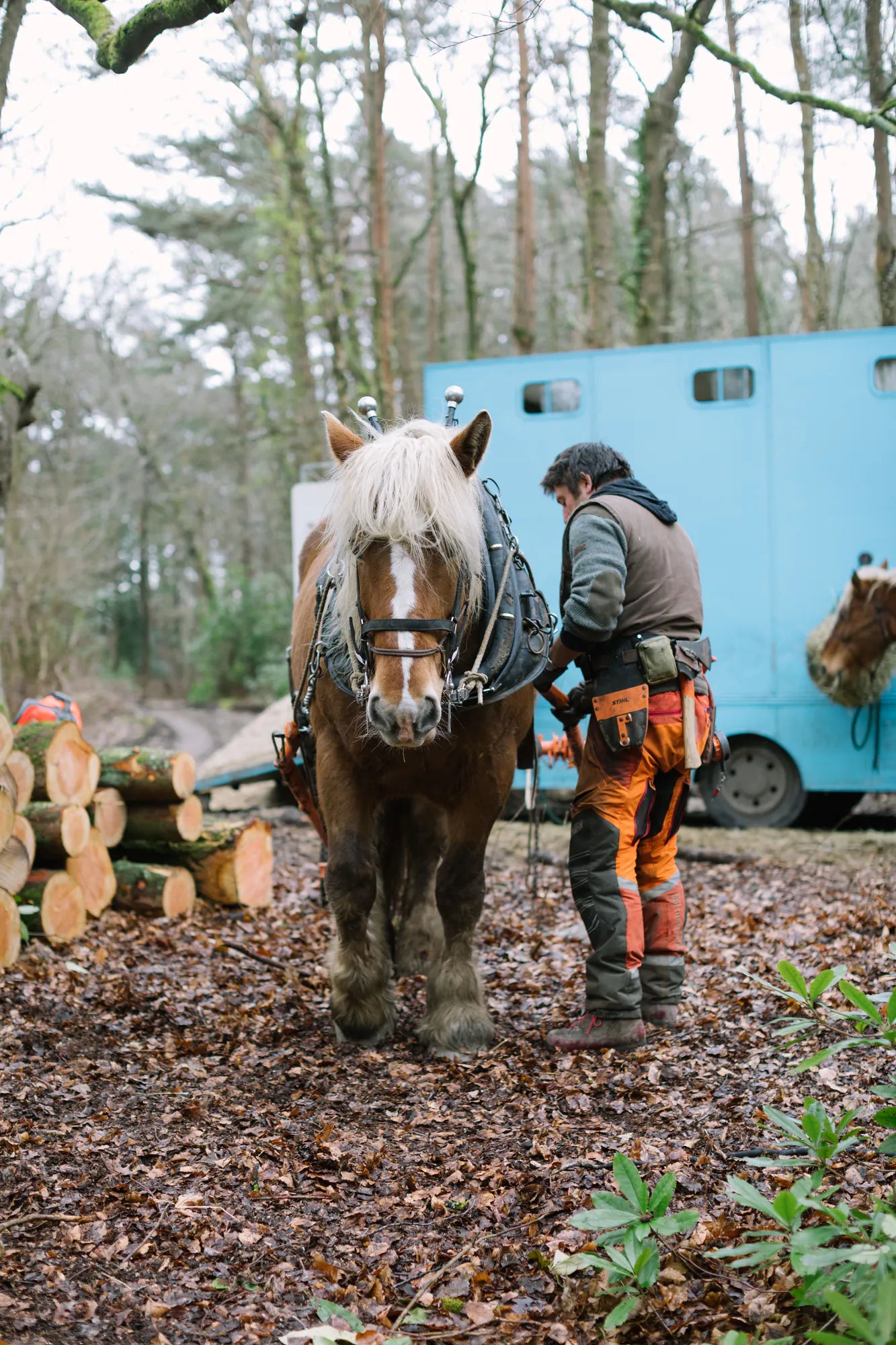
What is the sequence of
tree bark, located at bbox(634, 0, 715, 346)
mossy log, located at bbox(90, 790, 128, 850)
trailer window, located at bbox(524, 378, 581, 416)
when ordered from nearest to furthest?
mossy log, located at bbox(90, 790, 128, 850), trailer window, located at bbox(524, 378, 581, 416), tree bark, located at bbox(634, 0, 715, 346)

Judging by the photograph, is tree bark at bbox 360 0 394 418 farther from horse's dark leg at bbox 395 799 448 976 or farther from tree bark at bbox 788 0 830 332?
horse's dark leg at bbox 395 799 448 976

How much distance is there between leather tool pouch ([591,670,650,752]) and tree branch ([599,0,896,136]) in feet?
6.23

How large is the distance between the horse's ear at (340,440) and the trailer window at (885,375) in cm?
606

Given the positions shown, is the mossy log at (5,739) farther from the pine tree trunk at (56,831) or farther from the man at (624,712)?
the man at (624,712)

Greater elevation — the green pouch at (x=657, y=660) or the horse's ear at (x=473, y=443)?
the horse's ear at (x=473, y=443)

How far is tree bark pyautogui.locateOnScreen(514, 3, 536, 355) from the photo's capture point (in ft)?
45.8

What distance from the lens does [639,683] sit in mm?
3740

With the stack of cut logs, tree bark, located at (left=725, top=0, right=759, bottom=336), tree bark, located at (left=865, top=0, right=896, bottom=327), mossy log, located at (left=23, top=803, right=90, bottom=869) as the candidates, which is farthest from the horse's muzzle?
tree bark, located at (left=725, top=0, right=759, bottom=336)

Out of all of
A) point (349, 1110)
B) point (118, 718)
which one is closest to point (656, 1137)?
point (349, 1110)

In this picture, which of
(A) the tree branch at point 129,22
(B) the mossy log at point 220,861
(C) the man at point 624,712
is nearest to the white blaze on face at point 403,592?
(C) the man at point 624,712

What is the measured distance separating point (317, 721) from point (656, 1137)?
175 centimetres

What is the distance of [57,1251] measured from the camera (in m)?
2.45

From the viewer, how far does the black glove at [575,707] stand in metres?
3.98

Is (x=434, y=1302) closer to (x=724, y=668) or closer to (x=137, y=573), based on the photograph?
(x=724, y=668)
